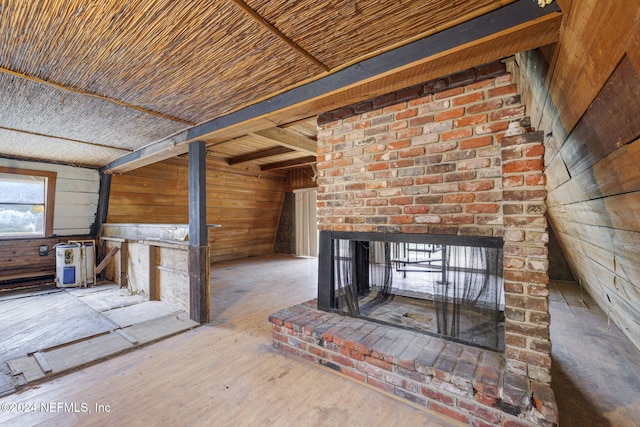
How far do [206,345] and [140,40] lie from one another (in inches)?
97.4

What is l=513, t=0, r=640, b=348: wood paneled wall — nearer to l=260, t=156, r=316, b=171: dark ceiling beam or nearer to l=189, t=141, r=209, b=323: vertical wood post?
l=189, t=141, r=209, b=323: vertical wood post

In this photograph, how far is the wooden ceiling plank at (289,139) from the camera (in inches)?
143

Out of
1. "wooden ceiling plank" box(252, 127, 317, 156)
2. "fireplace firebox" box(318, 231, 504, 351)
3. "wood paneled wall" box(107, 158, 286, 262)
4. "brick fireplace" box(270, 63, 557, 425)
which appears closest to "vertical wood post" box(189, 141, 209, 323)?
"wooden ceiling plank" box(252, 127, 317, 156)

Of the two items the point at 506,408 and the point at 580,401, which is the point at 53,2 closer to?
the point at 506,408

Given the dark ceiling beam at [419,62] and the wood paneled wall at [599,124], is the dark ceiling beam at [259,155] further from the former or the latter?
the wood paneled wall at [599,124]

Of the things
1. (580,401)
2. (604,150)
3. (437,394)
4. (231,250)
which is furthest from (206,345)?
(231,250)

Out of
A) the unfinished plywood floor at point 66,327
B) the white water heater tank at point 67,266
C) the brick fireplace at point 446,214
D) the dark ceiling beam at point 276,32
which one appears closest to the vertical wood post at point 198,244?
the unfinished plywood floor at point 66,327

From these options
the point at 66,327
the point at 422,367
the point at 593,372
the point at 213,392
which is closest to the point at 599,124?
the point at 422,367

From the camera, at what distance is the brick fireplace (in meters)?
1.51

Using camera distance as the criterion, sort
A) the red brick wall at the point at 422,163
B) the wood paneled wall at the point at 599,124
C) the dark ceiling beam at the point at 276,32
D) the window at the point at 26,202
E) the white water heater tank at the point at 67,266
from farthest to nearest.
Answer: the white water heater tank at the point at 67,266
the window at the point at 26,202
the red brick wall at the point at 422,163
the dark ceiling beam at the point at 276,32
the wood paneled wall at the point at 599,124

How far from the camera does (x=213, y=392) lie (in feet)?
6.21

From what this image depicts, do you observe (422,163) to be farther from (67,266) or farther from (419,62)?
(67,266)

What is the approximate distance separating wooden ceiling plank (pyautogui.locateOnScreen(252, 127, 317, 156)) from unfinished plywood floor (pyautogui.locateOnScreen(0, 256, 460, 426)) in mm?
2421

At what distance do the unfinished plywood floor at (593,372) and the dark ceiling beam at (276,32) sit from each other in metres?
2.66
